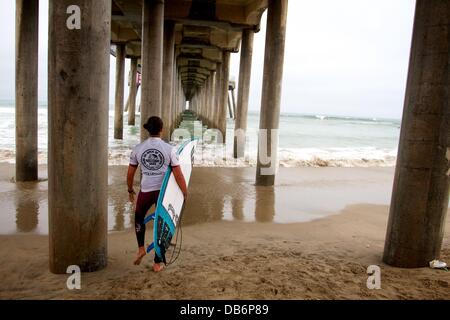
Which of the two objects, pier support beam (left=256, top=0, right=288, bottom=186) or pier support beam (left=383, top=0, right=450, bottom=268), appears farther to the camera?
pier support beam (left=256, top=0, right=288, bottom=186)

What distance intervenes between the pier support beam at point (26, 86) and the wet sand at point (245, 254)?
61 centimetres

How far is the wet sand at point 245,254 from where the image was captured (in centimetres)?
327

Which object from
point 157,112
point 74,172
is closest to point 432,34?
point 74,172

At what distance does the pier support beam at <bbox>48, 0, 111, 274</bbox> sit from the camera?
325cm

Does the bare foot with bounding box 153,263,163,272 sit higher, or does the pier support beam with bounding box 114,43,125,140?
the pier support beam with bounding box 114,43,125,140

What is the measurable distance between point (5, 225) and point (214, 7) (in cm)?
1129

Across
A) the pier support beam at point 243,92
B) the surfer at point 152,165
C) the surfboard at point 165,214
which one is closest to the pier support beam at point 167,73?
the pier support beam at point 243,92

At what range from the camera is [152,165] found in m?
3.69

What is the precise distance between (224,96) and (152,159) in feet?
55.0

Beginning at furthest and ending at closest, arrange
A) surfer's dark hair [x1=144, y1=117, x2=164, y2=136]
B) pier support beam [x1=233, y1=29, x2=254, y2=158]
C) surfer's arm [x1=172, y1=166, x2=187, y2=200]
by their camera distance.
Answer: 1. pier support beam [x1=233, y1=29, x2=254, y2=158]
2. surfer's arm [x1=172, y1=166, x2=187, y2=200]
3. surfer's dark hair [x1=144, y1=117, x2=164, y2=136]

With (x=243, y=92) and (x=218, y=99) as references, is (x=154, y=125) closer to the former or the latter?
(x=243, y=92)

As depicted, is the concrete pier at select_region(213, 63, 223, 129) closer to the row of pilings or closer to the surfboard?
the surfboard

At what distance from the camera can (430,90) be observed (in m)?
3.70

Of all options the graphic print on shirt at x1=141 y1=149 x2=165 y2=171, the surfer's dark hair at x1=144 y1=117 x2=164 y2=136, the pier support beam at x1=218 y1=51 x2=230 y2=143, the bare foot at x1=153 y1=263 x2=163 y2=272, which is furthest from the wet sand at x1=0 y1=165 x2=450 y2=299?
the pier support beam at x1=218 y1=51 x2=230 y2=143
